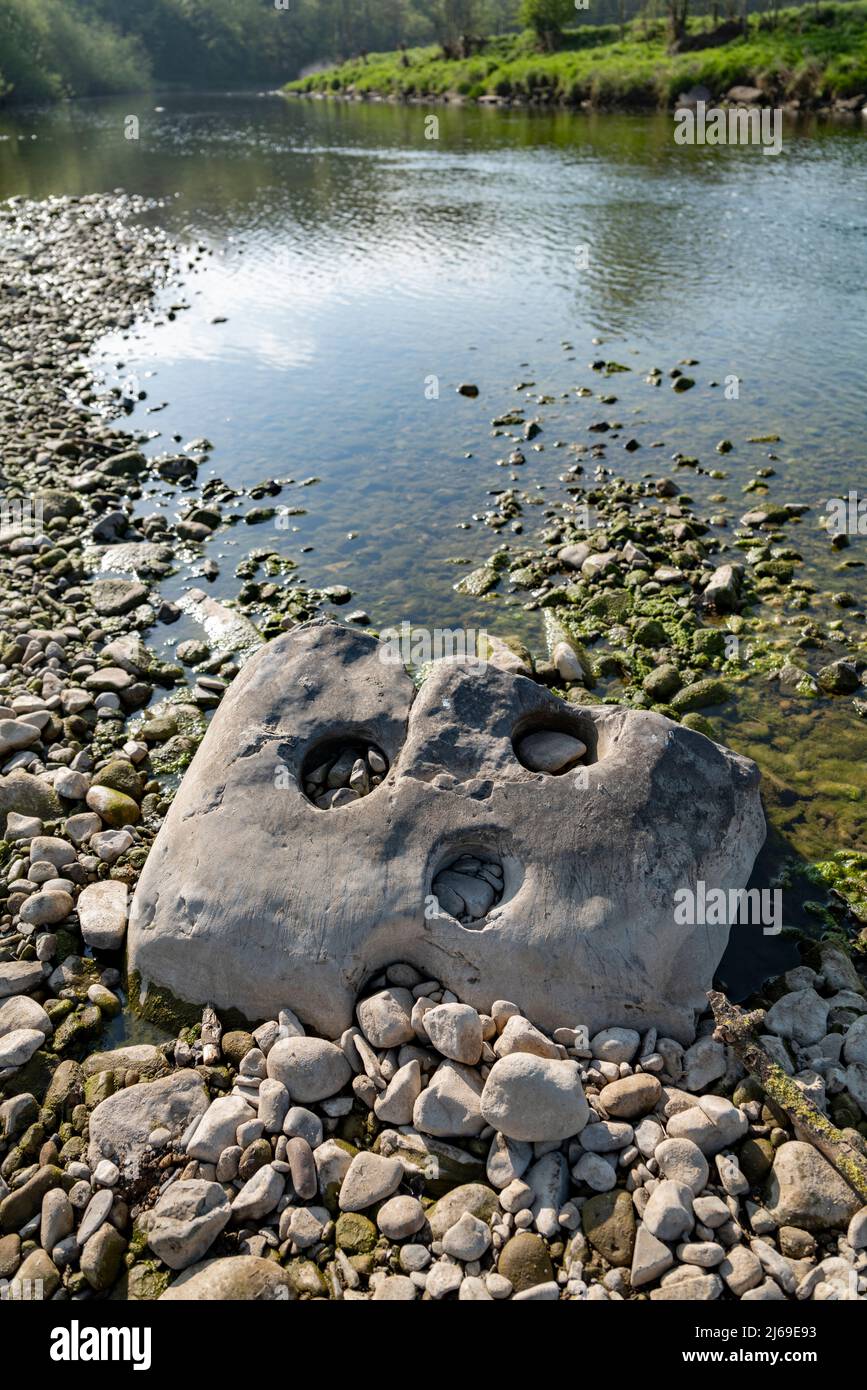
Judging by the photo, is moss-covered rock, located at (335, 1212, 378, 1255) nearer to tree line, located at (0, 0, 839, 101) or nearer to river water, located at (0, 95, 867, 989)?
river water, located at (0, 95, 867, 989)

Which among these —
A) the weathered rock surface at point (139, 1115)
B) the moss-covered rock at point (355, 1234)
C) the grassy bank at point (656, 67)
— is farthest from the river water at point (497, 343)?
the grassy bank at point (656, 67)

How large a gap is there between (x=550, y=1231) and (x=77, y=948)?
419 centimetres

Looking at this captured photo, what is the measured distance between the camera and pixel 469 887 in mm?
6949

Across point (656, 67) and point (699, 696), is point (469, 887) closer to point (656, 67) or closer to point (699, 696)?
point (699, 696)

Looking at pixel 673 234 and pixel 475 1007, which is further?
pixel 673 234

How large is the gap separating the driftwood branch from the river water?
2.69 m

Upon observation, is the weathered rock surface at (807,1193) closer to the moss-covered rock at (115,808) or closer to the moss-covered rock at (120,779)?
the moss-covered rock at (115,808)

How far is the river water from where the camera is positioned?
43.7ft

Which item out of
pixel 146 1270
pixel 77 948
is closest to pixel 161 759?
pixel 77 948

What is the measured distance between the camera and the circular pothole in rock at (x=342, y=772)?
→ 25.0 feet

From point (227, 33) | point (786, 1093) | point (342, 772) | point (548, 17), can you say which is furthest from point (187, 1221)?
point (227, 33)

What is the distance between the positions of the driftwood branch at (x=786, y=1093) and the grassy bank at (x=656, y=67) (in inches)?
2085

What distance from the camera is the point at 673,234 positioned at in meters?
27.0

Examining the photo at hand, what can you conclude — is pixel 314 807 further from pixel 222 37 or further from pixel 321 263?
pixel 222 37
